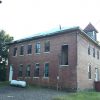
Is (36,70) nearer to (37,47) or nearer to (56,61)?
(37,47)

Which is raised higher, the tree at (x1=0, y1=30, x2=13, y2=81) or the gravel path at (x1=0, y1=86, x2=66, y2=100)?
the tree at (x1=0, y1=30, x2=13, y2=81)

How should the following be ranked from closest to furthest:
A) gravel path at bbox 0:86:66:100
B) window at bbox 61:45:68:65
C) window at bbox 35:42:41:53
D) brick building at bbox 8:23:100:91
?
gravel path at bbox 0:86:66:100 < brick building at bbox 8:23:100:91 < window at bbox 61:45:68:65 < window at bbox 35:42:41:53

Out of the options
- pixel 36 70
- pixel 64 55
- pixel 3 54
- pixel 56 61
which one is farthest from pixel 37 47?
pixel 3 54

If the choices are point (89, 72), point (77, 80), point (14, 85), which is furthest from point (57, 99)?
point (89, 72)

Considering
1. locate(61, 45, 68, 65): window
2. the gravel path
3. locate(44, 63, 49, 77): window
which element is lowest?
the gravel path

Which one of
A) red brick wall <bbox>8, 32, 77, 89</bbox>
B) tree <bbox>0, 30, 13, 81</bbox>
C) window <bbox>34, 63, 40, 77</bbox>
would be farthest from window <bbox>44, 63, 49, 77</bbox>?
tree <bbox>0, 30, 13, 81</bbox>

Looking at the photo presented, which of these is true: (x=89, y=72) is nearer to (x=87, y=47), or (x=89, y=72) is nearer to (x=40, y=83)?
(x=87, y=47)

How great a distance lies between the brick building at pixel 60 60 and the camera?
26453mm

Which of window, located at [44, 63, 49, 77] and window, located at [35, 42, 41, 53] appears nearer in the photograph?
window, located at [44, 63, 49, 77]

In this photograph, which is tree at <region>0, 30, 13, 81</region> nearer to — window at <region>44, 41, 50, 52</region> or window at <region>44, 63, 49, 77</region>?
window at <region>44, 41, 50, 52</region>

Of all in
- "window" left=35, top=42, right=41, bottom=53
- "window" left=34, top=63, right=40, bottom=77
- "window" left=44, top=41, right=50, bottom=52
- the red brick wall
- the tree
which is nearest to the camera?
the red brick wall

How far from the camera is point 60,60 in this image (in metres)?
27.6

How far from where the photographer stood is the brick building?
86.8ft

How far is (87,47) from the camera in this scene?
30109 millimetres
